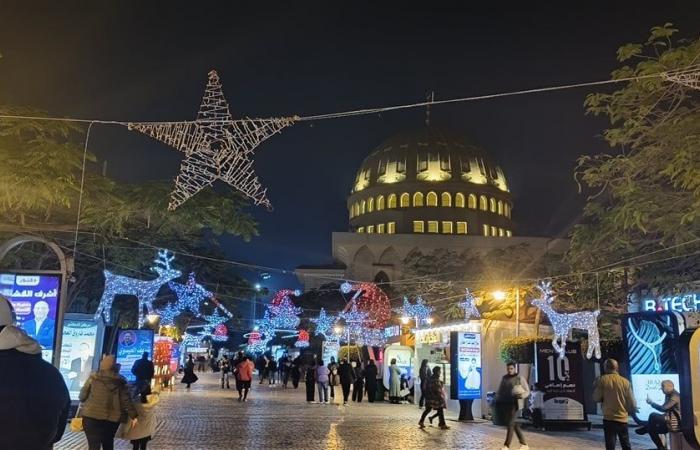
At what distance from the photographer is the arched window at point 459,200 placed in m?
101

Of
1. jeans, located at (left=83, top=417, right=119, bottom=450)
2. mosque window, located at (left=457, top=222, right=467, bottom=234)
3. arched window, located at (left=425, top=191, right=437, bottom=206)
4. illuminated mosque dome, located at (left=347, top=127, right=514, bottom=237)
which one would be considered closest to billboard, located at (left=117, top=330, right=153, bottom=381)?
jeans, located at (left=83, top=417, right=119, bottom=450)

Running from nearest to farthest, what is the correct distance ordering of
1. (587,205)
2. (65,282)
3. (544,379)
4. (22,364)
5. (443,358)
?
(22,364)
(65,282)
(587,205)
(544,379)
(443,358)

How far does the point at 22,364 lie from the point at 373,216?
100480mm

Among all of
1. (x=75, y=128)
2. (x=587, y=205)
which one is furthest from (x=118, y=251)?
(x=587, y=205)

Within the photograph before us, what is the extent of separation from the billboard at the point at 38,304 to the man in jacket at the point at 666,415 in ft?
25.7

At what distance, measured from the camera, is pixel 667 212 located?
398 inches

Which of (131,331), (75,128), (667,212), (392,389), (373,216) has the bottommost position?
(392,389)

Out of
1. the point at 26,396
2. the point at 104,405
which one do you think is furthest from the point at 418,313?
the point at 26,396

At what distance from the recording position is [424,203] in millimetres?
100812

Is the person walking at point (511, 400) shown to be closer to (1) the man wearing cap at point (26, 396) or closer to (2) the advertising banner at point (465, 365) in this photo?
(2) the advertising banner at point (465, 365)

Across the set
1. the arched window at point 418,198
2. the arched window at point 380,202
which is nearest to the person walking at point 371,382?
→ the arched window at point 418,198

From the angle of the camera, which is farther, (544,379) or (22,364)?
(544,379)

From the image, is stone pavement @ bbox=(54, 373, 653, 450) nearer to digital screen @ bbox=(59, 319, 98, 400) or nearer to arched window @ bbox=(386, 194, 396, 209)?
digital screen @ bbox=(59, 319, 98, 400)

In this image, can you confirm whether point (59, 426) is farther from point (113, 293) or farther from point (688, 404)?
point (113, 293)
